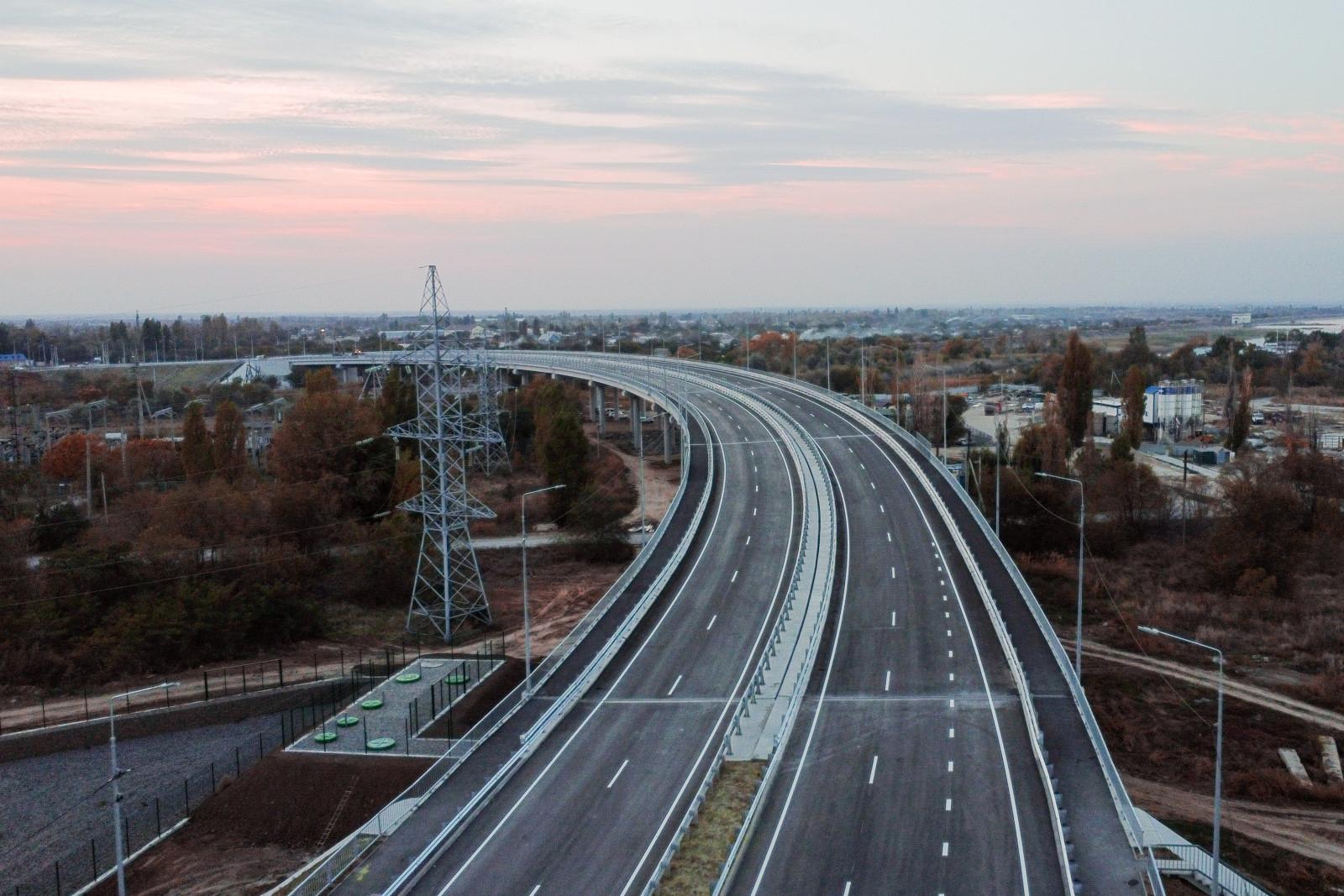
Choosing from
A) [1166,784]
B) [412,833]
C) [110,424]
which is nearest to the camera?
[412,833]

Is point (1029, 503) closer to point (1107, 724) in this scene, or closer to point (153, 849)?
point (1107, 724)

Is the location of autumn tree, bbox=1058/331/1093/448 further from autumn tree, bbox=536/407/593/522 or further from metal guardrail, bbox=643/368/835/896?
autumn tree, bbox=536/407/593/522

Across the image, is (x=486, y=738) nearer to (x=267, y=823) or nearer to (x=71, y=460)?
(x=267, y=823)

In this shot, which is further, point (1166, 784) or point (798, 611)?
point (798, 611)

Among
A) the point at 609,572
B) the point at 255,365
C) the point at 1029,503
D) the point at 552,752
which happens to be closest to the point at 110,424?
the point at 255,365

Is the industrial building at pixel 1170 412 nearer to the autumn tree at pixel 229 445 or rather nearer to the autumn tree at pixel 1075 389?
the autumn tree at pixel 1075 389

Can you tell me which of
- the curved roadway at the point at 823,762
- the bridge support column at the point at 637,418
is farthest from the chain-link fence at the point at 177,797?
the bridge support column at the point at 637,418
